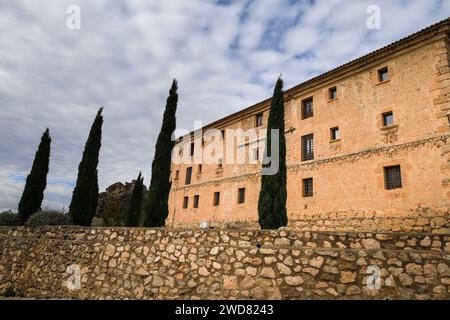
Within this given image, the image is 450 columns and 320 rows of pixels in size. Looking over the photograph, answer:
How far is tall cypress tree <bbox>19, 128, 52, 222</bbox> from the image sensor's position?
15.1m

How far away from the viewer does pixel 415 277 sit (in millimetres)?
4609

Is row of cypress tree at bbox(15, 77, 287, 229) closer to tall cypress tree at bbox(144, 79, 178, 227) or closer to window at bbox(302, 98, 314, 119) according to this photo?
tall cypress tree at bbox(144, 79, 178, 227)

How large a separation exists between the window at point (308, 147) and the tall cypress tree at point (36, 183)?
51.0 ft

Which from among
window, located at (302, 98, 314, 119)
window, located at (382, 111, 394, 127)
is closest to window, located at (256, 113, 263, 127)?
window, located at (302, 98, 314, 119)

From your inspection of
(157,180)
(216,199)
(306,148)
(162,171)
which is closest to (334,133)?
(306,148)

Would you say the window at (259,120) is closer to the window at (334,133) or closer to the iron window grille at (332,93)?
the iron window grille at (332,93)

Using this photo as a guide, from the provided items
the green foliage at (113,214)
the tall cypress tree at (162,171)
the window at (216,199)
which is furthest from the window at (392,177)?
the green foliage at (113,214)

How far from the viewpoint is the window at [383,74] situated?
14417 mm

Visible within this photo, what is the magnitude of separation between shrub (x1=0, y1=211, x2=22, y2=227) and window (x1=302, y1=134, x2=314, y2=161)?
52.8 ft

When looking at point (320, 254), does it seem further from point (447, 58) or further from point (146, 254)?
point (447, 58)

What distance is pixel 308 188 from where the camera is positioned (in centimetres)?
1650

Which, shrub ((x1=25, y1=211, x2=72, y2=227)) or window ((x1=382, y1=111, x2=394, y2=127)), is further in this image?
window ((x1=382, y1=111, x2=394, y2=127))
